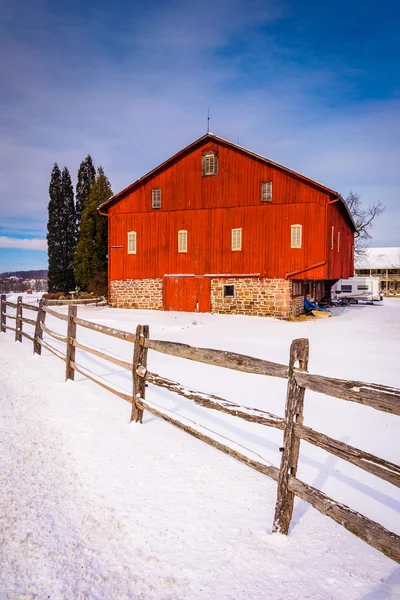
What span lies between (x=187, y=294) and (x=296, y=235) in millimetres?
7428

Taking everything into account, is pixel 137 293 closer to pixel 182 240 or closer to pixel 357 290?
pixel 182 240

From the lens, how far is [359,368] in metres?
10.3

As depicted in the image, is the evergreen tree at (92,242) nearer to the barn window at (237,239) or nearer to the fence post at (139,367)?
the barn window at (237,239)

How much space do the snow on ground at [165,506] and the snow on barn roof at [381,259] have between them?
59924 millimetres

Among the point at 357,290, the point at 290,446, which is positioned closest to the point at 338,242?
the point at 357,290

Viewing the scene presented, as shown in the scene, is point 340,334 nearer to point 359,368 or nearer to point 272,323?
point 272,323

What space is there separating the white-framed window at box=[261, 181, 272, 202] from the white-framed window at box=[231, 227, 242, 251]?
2.22 m

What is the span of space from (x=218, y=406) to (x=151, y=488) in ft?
3.56

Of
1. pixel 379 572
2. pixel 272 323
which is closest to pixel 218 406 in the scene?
pixel 379 572

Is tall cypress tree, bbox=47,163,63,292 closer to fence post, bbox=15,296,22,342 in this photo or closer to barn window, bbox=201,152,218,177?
barn window, bbox=201,152,218,177

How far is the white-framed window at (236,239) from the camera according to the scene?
22.5 m

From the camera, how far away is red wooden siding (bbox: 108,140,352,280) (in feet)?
70.2

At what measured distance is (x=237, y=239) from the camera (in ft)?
74.1

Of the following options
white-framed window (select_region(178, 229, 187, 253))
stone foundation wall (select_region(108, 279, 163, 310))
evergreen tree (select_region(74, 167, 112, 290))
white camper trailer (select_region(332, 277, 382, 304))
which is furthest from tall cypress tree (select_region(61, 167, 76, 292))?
white camper trailer (select_region(332, 277, 382, 304))
